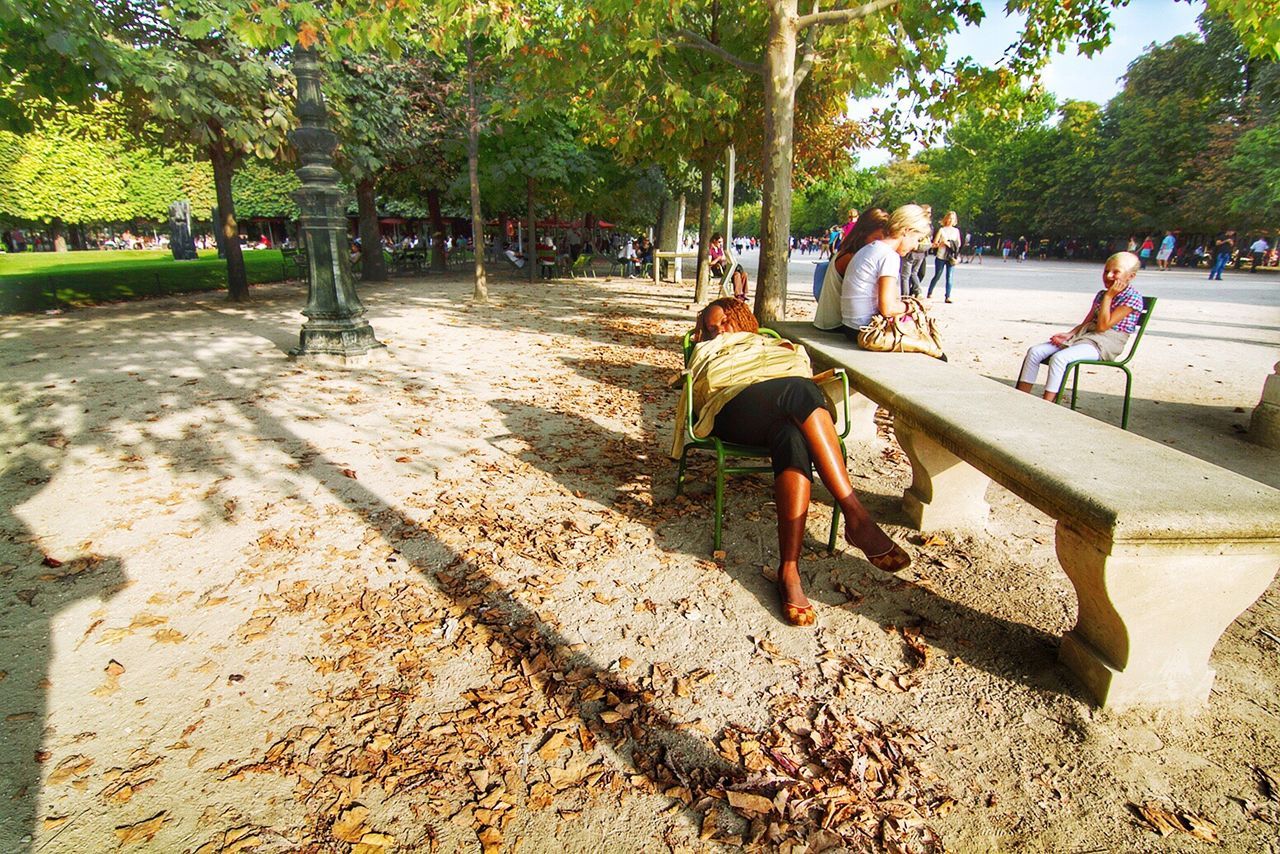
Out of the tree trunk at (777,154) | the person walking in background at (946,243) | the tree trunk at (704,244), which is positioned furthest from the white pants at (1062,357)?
the tree trunk at (704,244)

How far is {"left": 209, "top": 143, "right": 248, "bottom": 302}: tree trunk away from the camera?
1451cm

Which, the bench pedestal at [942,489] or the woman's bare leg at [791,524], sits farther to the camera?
the bench pedestal at [942,489]

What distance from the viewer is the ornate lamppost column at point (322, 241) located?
7.80m

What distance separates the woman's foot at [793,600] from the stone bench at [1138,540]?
0.94 meters

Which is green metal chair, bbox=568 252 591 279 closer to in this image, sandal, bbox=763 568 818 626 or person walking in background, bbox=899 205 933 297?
person walking in background, bbox=899 205 933 297

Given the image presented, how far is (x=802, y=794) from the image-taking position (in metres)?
2.20

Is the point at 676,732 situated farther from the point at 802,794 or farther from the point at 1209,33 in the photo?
the point at 1209,33

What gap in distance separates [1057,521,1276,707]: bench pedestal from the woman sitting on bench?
3399mm

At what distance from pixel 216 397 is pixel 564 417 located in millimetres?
3499

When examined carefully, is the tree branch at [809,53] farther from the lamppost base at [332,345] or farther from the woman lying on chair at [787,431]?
the woman lying on chair at [787,431]

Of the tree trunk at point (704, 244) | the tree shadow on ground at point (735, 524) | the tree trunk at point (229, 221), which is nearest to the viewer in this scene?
the tree shadow on ground at point (735, 524)

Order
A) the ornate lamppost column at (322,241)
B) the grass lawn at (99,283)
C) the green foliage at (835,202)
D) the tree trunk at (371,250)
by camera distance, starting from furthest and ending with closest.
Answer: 1. the green foliage at (835,202)
2. the tree trunk at (371,250)
3. the grass lawn at (99,283)
4. the ornate lamppost column at (322,241)

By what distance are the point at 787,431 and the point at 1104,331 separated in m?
3.82

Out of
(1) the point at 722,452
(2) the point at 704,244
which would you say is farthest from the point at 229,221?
(1) the point at 722,452
